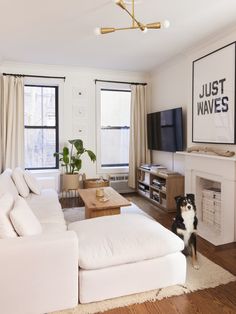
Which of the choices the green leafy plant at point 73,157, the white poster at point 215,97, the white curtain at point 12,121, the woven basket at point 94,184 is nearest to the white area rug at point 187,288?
the white poster at point 215,97

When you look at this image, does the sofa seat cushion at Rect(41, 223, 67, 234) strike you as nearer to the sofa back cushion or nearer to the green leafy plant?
the sofa back cushion

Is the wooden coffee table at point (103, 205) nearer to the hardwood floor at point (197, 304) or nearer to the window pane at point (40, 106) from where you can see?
the hardwood floor at point (197, 304)

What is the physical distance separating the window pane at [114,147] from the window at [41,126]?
1014mm

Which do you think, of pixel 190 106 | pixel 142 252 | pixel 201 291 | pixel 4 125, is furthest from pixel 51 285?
pixel 4 125

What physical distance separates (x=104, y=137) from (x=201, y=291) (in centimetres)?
384

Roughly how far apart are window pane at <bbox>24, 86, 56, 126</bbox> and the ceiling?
0.63 metres

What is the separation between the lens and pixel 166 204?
4145 millimetres

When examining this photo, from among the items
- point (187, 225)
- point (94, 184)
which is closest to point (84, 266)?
point (187, 225)

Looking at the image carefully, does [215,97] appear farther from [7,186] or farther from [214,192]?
[7,186]

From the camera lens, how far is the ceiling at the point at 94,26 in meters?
2.63

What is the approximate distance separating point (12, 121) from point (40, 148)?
796mm

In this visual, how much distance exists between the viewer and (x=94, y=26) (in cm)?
314

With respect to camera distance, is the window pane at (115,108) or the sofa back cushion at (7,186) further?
the window pane at (115,108)

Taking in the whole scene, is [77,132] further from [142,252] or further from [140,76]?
[142,252]
